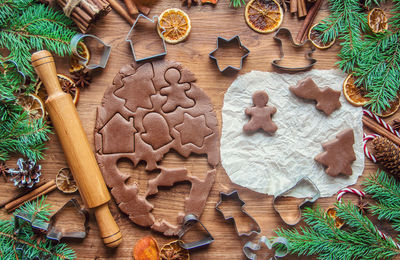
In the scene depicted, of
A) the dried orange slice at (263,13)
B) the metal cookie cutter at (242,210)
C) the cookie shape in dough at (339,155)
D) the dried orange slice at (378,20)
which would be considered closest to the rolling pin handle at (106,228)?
the metal cookie cutter at (242,210)

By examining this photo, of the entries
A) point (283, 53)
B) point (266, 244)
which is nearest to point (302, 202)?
point (266, 244)

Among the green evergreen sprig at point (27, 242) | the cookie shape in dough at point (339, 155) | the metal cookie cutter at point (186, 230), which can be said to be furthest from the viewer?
the cookie shape in dough at point (339, 155)

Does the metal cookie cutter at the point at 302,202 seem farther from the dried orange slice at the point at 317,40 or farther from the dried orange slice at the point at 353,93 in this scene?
the dried orange slice at the point at 317,40

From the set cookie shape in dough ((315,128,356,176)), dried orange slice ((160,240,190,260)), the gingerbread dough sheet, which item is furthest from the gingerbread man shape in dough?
dried orange slice ((160,240,190,260))

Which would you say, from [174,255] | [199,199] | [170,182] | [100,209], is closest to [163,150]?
[170,182]

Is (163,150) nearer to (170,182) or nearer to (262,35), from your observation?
(170,182)

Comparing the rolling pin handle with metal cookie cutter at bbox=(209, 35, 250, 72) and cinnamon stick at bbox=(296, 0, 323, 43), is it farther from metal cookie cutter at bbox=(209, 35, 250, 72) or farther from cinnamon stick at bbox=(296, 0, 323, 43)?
cinnamon stick at bbox=(296, 0, 323, 43)
